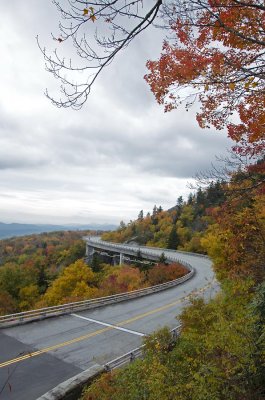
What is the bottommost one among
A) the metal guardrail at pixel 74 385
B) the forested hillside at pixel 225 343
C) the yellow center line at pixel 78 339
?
the yellow center line at pixel 78 339

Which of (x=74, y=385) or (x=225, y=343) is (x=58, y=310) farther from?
(x=225, y=343)

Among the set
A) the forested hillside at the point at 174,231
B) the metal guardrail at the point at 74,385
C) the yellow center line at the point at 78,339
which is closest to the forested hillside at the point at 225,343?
the metal guardrail at the point at 74,385

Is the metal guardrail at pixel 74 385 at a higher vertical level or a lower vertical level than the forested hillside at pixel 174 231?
lower

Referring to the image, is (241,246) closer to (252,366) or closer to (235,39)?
(252,366)

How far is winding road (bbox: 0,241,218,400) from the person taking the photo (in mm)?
11852

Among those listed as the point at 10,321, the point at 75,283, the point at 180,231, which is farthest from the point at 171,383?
the point at 180,231

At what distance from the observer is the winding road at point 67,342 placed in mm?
11852

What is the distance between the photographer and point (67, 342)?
15906mm

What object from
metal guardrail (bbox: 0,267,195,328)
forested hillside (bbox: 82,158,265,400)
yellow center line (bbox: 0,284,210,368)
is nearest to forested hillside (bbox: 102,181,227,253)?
metal guardrail (bbox: 0,267,195,328)

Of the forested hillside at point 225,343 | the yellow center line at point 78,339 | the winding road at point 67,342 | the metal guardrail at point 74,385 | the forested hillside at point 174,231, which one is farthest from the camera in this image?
the forested hillside at point 174,231

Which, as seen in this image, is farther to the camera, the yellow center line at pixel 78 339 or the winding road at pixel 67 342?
the yellow center line at pixel 78 339

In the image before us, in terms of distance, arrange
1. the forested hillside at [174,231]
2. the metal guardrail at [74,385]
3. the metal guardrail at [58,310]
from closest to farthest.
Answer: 1. the metal guardrail at [74,385]
2. the metal guardrail at [58,310]
3. the forested hillside at [174,231]

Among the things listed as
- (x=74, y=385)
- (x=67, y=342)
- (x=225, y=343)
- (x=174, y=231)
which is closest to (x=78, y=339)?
(x=67, y=342)

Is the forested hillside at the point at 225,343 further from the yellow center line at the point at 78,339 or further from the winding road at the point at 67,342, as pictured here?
the winding road at the point at 67,342
